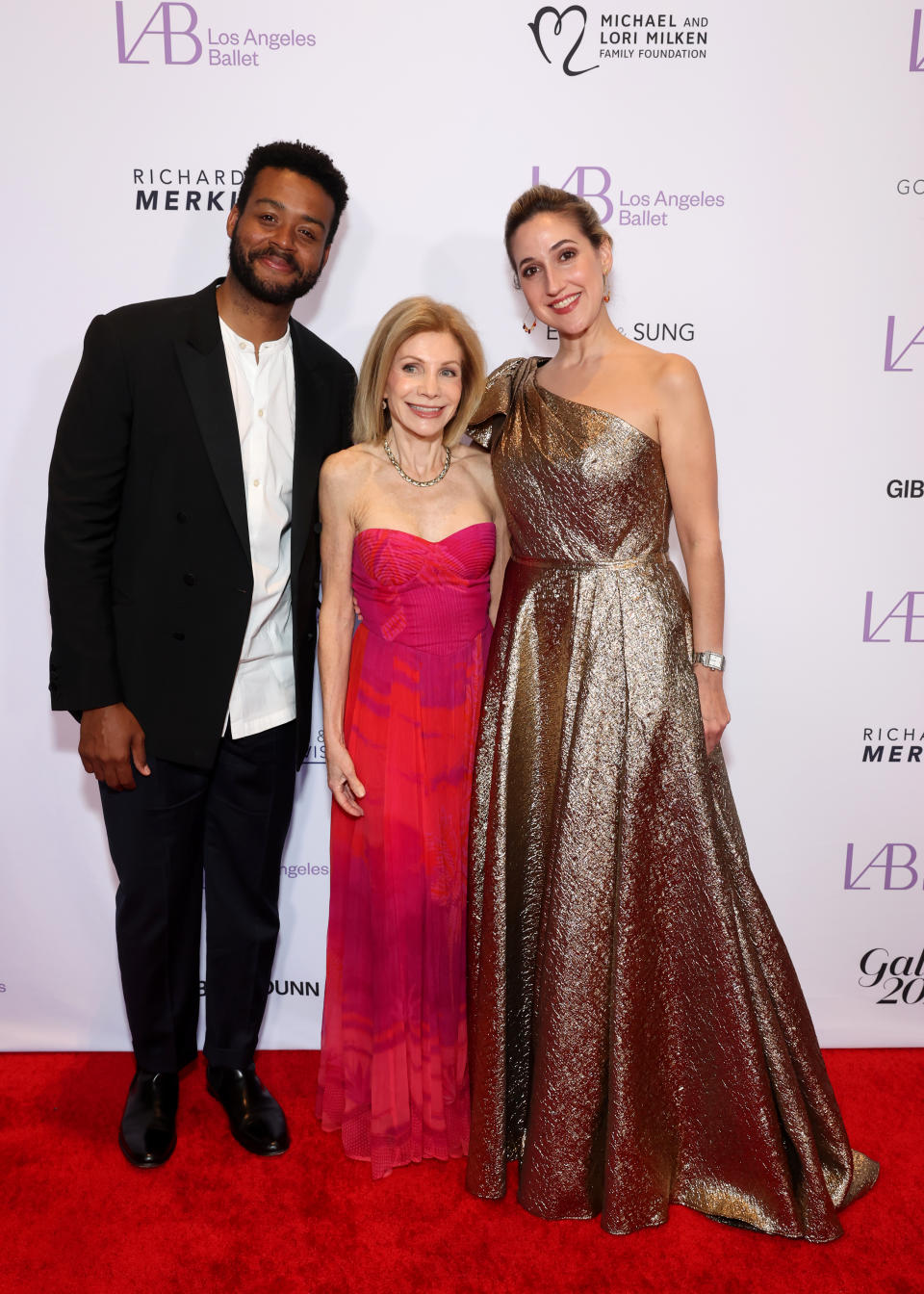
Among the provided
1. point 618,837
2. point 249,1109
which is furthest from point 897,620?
point 249,1109

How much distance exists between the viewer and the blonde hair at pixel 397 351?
2.18m

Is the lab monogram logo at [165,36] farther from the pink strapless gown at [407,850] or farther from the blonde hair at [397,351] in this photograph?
the pink strapless gown at [407,850]

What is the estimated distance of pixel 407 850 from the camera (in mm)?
2234

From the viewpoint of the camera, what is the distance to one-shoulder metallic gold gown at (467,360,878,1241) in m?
2.03

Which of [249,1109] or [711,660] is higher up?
[711,660]

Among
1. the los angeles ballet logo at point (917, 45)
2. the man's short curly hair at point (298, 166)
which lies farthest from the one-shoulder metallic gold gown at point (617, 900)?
the los angeles ballet logo at point (917, 45)

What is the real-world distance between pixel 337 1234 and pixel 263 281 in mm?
2038

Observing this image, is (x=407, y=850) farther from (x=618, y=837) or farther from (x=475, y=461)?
(x=475, y=461)

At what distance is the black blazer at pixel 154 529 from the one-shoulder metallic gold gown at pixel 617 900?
594mm

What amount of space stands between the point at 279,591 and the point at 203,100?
48.0 inches

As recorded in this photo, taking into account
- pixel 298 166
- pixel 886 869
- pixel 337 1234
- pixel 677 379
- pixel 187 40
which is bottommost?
pixel 337 1234

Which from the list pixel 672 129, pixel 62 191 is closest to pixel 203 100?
pixel 62 191

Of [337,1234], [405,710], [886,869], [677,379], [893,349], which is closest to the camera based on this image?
[677,379]

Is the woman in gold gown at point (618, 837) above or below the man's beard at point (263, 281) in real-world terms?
below
